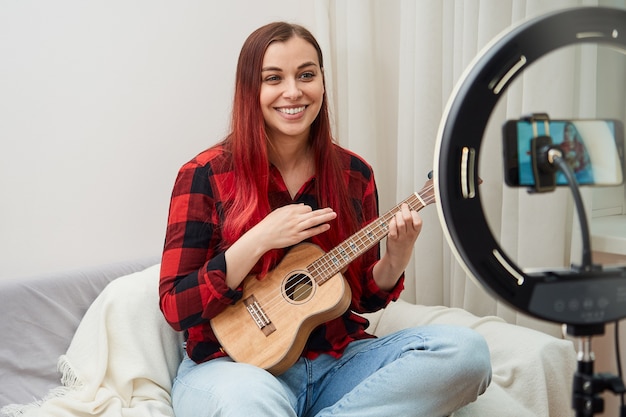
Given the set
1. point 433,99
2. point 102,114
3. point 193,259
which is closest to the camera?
point 193,259

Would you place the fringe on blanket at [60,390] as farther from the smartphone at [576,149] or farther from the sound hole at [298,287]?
the smartphone at [576,149]

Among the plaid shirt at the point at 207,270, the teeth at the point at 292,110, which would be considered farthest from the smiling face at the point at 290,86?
the plaid shirt at the point at 207,270

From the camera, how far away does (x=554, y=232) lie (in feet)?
5.20

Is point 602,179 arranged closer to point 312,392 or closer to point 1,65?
point 312,392

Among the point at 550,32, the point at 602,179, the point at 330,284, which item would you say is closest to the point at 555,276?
the point at 602,179

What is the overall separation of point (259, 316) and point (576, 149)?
2.91 ft

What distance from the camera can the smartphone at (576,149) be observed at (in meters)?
0.60

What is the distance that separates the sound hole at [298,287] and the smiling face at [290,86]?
12.1 inches

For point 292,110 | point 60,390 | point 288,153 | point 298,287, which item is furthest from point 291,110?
point 60,390

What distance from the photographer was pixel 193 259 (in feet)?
4.55

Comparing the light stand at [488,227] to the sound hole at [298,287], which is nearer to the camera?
the light stand at [488,227]

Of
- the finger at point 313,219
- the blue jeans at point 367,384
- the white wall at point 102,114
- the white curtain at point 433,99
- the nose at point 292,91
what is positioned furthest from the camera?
the white wall at point 102,114

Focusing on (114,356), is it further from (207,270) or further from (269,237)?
(269,237)

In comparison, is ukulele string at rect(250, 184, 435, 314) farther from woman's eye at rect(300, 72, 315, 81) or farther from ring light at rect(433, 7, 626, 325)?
ring light at rect(433, 7, 626, 325)
